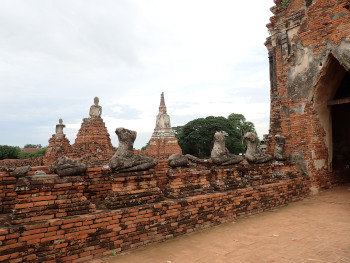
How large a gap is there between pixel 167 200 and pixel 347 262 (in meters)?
2.81

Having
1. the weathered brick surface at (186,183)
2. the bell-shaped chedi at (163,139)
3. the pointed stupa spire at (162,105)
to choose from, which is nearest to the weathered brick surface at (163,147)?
the bell-shaped chedi at (163,139)

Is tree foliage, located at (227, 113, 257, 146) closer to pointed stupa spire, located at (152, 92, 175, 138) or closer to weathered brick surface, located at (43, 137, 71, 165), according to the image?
pointed stupa spire, located at (152, 92, 175, 138)

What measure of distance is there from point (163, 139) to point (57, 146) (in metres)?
10.8

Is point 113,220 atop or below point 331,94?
below

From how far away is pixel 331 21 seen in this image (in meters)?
7.31

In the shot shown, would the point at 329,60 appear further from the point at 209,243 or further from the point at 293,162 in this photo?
the point at 209,243

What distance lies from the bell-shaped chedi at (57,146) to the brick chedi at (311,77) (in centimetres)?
1422

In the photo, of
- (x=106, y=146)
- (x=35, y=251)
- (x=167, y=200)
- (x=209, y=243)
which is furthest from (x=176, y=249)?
(x=106, y=146)

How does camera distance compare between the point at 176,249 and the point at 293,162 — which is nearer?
Answer: the point at 176,249

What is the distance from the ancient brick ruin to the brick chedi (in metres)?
0.03

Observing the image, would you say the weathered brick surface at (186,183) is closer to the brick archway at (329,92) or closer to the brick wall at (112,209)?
the brick wall at (112,209)

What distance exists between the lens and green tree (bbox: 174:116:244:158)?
38438 millimetres

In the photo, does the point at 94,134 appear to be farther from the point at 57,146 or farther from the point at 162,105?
the point at 162,105

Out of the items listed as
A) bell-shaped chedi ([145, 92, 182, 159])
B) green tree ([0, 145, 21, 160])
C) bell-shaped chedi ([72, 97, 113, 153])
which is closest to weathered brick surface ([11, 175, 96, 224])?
bell-shaped chedi ([72, 97, 113, 153])
